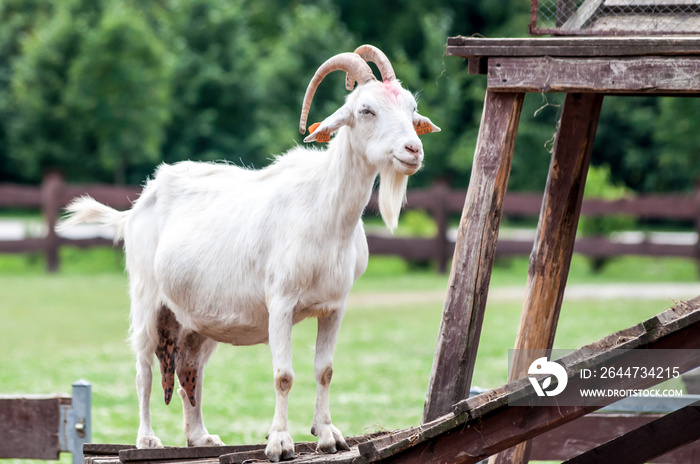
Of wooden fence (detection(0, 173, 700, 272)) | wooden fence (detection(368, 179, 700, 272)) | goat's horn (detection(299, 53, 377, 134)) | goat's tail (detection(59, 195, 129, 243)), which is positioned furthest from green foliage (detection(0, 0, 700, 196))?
goat's horn (detection(299, 53, 377, 134))

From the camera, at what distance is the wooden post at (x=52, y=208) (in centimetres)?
1930

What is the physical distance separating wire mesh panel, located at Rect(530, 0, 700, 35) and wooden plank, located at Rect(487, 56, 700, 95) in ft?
1.02

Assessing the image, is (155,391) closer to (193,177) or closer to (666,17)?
(193,177)

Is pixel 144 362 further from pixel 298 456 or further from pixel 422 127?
pixel 422 127

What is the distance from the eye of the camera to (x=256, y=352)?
13.6 meters

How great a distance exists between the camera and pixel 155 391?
36.5ft

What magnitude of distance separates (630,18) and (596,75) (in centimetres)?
62

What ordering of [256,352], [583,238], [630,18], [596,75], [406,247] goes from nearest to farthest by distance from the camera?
[596,75], [630,18], [256,352], [406,247], [583,238]

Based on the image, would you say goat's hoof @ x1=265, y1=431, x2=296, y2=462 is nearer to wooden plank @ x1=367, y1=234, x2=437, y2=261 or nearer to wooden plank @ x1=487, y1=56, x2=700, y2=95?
wooden plank @ x1=487, y1=56, x2=700, y2=95

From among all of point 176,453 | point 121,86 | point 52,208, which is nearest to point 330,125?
point 176,453

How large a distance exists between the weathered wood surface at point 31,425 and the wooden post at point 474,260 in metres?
2.43

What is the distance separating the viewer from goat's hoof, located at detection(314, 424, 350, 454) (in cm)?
464

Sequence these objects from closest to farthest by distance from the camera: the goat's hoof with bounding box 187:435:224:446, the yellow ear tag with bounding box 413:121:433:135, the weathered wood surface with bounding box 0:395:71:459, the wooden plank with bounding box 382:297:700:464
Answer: the wooden plank with bounding box 382:297:700:464 < the yellow ear tag with bounding box 413:121:433:135 < the goat's hoof with bounding box 187:435:224:446 < the weathered wood surface with bounding box 0:395:71:459

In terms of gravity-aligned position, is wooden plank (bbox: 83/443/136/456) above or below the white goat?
below
